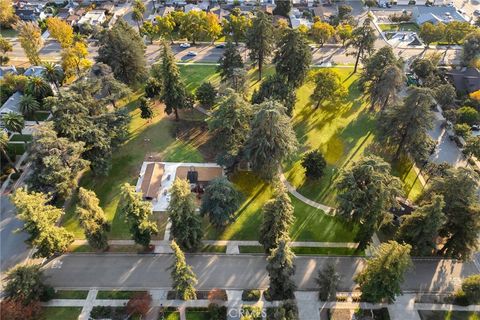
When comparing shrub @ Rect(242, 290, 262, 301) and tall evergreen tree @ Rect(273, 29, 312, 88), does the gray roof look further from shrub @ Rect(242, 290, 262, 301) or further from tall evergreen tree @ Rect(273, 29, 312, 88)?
shrub @ Rect(242, 290, 262, 301)

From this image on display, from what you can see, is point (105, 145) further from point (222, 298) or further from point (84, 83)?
point (222, 298)

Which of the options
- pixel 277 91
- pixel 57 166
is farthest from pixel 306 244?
pixel 57 166

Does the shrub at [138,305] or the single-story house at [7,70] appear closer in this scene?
the shrub at [138,305]

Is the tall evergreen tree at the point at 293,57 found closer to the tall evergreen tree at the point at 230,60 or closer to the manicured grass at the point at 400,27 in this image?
the tall evergreen tree at the point at 230,60

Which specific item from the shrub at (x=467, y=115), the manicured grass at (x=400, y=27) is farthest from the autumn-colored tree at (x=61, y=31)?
the shrub at (x=467, y=115)

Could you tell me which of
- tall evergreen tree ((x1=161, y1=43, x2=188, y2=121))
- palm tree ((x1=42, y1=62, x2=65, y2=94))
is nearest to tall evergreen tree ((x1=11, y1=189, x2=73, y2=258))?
tall evergreen tree ((x1=161, y1=43, x2=188, y2=121))

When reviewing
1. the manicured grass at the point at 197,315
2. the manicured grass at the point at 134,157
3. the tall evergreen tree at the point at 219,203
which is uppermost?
the tall evergreen tree at the point at 219,203

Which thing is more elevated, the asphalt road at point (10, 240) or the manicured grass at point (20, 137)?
the manicured grass at point (20, 137)
